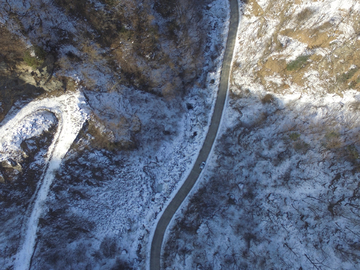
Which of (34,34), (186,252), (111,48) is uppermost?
(111,48)

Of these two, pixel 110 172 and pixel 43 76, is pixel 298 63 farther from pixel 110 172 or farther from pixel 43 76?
pixel 43 76

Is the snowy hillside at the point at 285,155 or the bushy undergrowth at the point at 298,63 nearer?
the snowy hillside at the point at 285,155

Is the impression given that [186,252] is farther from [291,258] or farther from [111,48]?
[111,48]

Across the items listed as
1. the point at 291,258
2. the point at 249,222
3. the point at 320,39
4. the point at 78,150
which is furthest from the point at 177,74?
the point at 291,258

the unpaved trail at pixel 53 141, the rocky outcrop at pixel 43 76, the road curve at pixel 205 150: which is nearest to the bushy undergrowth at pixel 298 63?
the road curve at pixel 205 150

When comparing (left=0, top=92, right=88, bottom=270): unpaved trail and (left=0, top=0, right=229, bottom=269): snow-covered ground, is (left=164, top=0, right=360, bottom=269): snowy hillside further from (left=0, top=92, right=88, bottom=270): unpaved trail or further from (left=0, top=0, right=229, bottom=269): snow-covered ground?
(left=0, top=92, right=88, bottom=270): unpaved trail

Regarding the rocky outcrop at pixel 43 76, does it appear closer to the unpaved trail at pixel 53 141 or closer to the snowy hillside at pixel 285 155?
the unpaved trail at pixel 53 141

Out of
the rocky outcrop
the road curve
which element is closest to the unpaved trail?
the rocky outcrop
